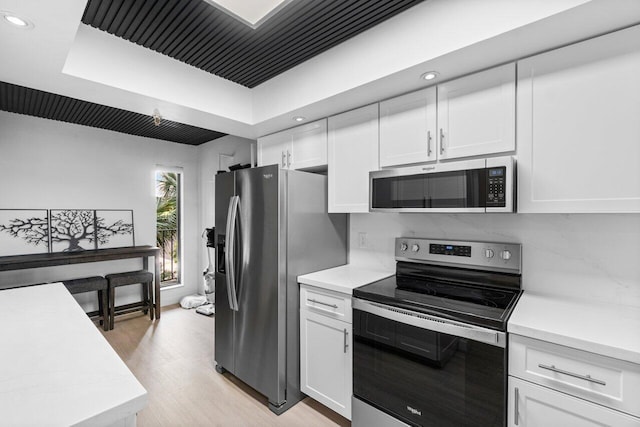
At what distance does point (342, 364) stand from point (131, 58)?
250cm

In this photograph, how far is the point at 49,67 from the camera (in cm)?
175

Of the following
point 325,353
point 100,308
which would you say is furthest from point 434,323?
point 100,308

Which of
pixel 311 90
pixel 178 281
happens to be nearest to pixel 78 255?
pixel 178 281

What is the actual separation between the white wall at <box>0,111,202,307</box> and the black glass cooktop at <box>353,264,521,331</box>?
12.3 ft

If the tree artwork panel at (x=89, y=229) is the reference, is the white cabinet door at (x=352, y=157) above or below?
above

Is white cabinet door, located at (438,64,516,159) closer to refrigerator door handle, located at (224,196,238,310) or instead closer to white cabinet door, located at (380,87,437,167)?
white cabinet door, located at (380,87,437,167)

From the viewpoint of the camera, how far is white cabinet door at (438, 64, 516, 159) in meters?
1.63

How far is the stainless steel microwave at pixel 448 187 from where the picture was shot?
1.55 m

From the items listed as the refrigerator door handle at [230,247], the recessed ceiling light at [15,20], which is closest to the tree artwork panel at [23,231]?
the refrigerator door handle at [230,247]

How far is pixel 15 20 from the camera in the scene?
135cm

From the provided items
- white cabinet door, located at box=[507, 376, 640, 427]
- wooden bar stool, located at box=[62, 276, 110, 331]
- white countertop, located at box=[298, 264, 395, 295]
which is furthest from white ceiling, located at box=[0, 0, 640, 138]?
wooden bar stool, located at box=[62, 276, 110, 331]

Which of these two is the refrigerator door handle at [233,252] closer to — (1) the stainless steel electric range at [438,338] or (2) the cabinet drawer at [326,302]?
(2) the cabinet drawer at [326,302]

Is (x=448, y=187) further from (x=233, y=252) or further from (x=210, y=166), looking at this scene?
(x=210, y=166)

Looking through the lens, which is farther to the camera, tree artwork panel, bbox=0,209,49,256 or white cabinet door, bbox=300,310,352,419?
tree artwork panel, bbox=0,209,49,256
